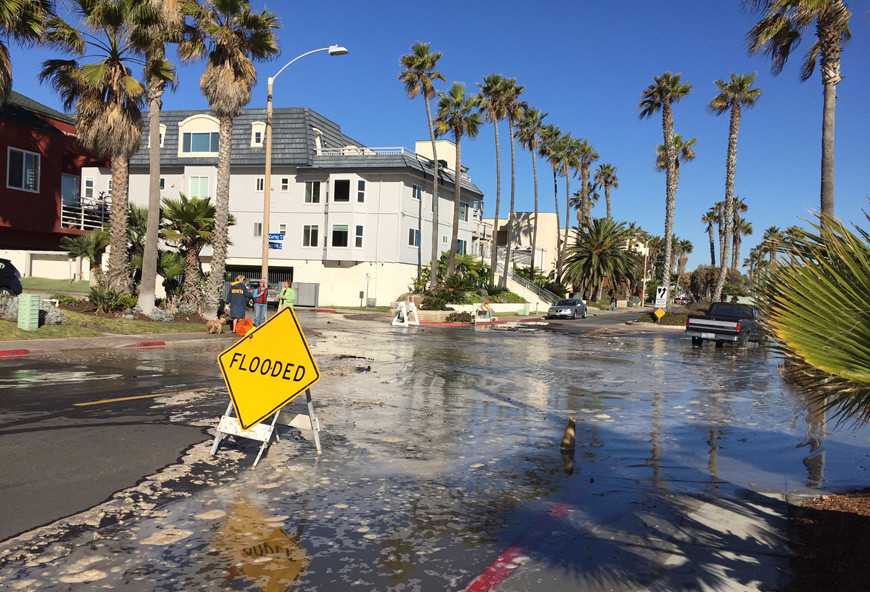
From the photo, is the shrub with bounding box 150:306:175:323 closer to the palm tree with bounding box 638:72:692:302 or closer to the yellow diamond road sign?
the yellow diamond road sign

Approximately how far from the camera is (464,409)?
11156mm

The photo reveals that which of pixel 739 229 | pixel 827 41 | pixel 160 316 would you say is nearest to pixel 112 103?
pixel 160 316

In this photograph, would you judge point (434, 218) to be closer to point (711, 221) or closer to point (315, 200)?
point (315, 200)

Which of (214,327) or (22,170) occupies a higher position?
(22,170)

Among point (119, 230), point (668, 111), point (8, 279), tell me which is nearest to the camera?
point (8, 279)

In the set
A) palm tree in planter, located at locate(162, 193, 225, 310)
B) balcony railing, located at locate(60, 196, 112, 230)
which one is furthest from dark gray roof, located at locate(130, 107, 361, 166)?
palm tree in planter, located at locate(162, 193, 225, 310)

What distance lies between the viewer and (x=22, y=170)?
29.7 m

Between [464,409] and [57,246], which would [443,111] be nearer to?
[57,246]

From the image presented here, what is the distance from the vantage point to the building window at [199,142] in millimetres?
48562

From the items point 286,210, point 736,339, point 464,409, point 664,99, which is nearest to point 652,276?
point 664,99

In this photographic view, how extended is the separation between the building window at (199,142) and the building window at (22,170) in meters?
18.7

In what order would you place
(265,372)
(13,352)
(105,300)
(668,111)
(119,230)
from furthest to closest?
(668,111) < (119,230) < (105,300) < (13,352) < (265,372)

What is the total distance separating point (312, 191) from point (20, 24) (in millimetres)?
26935

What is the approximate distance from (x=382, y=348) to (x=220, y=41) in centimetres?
1274
